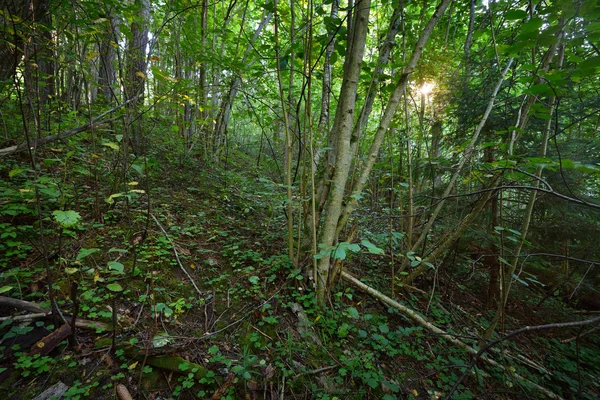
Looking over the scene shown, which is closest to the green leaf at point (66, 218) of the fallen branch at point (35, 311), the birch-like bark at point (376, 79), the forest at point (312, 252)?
the forest at point (312, 252)

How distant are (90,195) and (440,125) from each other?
5235 mm

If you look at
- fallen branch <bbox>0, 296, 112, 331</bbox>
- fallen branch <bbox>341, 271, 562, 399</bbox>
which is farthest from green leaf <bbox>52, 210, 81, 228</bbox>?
fallen branch <bbox>341, 271, 562, 399</bbox>

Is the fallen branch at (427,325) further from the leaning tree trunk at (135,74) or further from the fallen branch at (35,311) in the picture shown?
the leaning tree trunk at (135,74)

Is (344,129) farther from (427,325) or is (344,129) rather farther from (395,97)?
(427,325)

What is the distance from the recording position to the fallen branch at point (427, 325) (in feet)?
7.17

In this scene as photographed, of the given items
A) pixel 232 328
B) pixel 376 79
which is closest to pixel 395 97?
pixel 376 79

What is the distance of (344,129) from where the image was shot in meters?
2.32

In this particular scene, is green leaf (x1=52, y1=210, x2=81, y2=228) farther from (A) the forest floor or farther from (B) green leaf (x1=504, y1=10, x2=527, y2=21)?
(B) green leaf (x1=504, y1=10, x2=527, y2=21)

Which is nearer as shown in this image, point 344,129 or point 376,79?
point 344,129

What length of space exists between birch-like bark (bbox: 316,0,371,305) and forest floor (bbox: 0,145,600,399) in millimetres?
333

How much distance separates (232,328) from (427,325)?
1950 millimetres

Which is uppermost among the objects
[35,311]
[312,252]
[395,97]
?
[395,97]

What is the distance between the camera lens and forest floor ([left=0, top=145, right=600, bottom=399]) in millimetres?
1631

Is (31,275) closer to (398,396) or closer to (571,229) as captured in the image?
(398,396)
